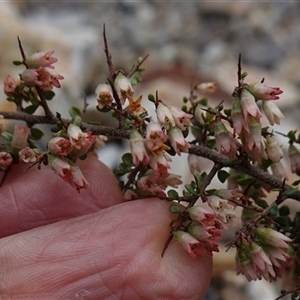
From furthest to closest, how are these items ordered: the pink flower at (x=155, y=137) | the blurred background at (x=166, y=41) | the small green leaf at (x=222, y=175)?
the blurred background at (x=166, y=41) → the small green leaf at (x=222, y=175) → the pink flower at (x=155, y=137)

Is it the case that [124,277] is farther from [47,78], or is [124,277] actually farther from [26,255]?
[47,78]

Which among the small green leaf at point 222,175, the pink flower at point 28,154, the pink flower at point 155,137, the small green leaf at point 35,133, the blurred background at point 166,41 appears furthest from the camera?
the blurred background at point 166,41

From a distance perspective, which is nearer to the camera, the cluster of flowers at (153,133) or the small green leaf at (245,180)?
the cluster of flowers at (153,133)

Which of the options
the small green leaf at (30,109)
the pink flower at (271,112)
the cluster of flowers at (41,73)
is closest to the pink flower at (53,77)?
the cluster of flowers at (41,73)

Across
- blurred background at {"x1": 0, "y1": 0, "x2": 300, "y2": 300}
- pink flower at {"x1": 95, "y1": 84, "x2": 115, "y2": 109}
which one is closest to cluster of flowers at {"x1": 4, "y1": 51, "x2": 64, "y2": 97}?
pink flower at {"x1": 95, "y1": 84, "x2": 115, "y2": 109}

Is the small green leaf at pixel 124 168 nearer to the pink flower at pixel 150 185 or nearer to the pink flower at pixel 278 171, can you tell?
the pink flower at pixel 150 185

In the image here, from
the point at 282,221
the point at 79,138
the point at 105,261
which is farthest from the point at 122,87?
the point at 282,221

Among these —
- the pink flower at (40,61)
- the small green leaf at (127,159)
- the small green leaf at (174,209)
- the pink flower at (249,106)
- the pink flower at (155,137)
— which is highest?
the pink flower at (40,61)
